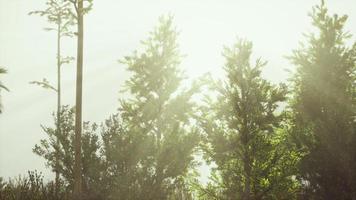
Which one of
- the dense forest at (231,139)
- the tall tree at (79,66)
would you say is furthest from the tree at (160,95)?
the tall tree at (79,66)

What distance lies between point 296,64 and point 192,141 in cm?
575

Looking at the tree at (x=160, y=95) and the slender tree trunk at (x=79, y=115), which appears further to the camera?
the tree at (x=160, y=95)

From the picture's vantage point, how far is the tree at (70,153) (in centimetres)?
1629

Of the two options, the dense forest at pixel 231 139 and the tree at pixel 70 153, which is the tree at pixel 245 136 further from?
the tree at pixel 70 153

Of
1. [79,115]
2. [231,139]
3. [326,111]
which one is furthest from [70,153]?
[326,111]

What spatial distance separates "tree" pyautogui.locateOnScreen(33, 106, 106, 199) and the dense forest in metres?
0.05

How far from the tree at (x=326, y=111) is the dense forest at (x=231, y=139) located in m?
0.04

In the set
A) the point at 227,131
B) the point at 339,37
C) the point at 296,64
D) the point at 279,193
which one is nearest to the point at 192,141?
the point at 227,131

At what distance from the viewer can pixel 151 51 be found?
19.6m

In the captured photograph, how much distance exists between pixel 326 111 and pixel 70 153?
10930mm

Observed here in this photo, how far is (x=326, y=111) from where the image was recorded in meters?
15.2

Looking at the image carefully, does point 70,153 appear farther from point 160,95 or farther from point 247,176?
point 247,176

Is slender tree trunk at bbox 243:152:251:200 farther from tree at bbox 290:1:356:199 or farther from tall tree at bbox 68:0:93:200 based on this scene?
tall tree at bbox 68:0:93:200

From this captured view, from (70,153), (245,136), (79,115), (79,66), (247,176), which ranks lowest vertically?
(247,176)
